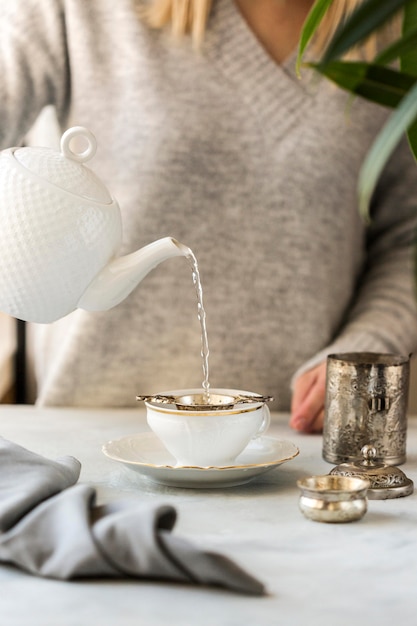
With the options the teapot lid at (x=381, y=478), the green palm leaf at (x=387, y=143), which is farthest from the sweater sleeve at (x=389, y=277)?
the green palm leaf at (x=387, y=143)

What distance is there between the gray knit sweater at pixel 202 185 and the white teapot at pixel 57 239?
58 cm

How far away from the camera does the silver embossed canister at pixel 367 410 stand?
1039mm

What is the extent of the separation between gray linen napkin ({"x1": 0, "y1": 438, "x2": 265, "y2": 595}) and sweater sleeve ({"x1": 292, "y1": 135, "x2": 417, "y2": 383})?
2.56 feet

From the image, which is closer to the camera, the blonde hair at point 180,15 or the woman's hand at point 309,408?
the woman's hand at point 309,408

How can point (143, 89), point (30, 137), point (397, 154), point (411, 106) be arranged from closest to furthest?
point (411, 106) → point (143, 89) → point (397, 154) → point (30, 137)

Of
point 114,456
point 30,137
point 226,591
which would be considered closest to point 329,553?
point 226,591

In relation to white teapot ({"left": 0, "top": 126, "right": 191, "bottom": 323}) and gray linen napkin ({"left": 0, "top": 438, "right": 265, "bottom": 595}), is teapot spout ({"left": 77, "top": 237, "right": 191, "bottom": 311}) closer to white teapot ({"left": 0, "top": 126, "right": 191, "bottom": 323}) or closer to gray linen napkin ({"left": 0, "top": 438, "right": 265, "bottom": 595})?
white teapot ({"left": 0, "top": 126, "right": 191, "bottom": 323})

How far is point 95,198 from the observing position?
923 millimetres

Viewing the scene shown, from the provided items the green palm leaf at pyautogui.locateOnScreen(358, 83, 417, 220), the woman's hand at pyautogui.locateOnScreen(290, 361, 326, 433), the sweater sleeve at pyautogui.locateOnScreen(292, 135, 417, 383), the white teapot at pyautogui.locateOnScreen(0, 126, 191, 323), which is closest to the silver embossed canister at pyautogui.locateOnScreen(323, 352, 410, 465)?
the woman's hand at pyautogui.locateOnScreen(290, 361, 326, 433)

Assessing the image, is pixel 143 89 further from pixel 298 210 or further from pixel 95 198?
pixel 95 198

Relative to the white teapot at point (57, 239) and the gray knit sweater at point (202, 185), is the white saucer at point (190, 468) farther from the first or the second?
the gray knit sweater at point (202, 185)

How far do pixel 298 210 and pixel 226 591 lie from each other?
102cm

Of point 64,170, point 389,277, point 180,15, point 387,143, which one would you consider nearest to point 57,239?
point 64,170

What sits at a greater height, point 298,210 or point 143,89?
point 143,89
